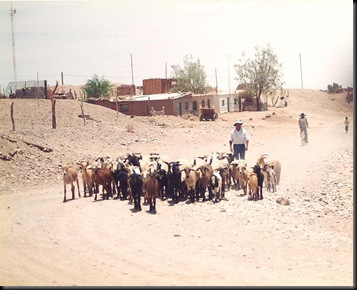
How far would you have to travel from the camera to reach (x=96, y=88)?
52.9 meters

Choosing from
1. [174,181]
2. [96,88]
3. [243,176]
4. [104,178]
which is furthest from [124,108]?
[174,181]

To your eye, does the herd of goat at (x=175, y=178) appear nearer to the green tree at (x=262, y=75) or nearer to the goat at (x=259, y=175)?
the goat at (x=259, y=175)

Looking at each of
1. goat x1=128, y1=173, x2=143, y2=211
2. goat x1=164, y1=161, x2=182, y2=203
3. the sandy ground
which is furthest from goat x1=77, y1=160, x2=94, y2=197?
goat x1=128, y1=173, x2=143, y2=211

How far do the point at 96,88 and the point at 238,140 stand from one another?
3699cm

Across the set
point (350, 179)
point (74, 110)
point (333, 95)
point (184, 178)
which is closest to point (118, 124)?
point (74, 110)

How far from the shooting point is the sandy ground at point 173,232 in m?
9.23

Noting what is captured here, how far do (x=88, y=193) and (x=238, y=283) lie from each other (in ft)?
27.4

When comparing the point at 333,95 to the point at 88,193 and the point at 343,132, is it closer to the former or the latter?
the point at 343,132

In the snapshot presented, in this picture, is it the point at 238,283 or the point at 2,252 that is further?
the point at 2,252

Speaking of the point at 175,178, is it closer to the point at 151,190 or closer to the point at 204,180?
the point at 204,180

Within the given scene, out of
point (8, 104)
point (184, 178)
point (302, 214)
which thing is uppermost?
point (8, 104)

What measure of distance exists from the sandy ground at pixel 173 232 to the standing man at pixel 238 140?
5.39 ft

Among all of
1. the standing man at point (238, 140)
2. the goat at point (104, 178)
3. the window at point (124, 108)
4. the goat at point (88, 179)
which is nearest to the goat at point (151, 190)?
the goat at point (104, 178)

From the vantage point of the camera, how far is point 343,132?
109ft
